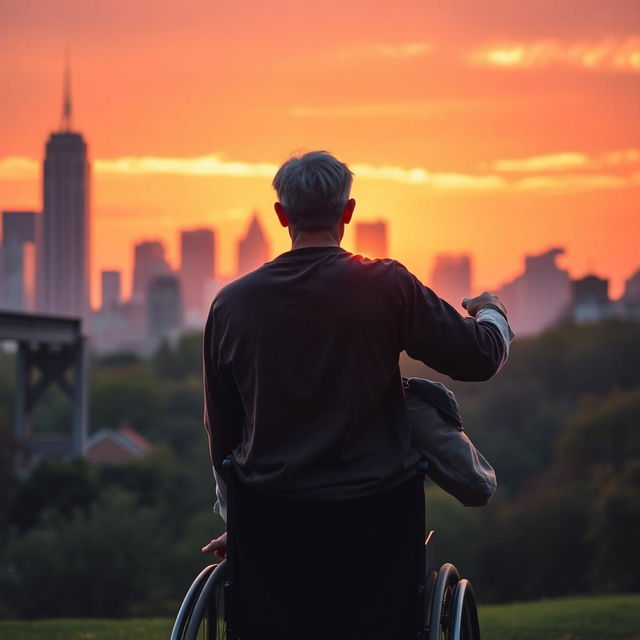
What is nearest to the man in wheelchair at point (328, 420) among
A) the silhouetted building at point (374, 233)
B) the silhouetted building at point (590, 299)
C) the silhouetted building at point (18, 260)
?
the silhouetted building at point (374, 233)

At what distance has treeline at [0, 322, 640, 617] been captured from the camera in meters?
38.2

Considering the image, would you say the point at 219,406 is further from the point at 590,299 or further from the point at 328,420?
the point at 590,299

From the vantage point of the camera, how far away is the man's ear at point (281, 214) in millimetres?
3561

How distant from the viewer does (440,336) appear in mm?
3459

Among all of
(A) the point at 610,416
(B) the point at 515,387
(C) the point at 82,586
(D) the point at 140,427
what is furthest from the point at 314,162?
(D) the point at 140,427

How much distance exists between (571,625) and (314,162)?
6002 mm

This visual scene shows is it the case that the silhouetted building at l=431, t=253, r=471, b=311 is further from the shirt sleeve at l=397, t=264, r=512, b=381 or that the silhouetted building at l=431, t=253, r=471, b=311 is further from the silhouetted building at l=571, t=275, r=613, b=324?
the shirt sleeve at l=397, t=264, r=512, b=381

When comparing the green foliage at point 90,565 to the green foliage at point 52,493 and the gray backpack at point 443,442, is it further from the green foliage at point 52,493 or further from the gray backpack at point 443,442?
Result: the gray backpack at point 443,442

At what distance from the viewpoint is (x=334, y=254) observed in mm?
3510

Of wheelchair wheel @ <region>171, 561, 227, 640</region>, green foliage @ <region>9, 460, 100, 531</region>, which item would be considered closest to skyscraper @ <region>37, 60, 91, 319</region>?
green foliage @ <region>9, 460, 100, 531</region>

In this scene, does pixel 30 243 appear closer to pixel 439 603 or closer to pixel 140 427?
pixel 140 427

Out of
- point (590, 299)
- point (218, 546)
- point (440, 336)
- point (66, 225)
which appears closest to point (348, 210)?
point (440, 336)

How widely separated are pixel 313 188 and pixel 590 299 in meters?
128

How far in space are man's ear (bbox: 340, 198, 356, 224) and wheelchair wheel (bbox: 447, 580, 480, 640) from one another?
3.38 feet
